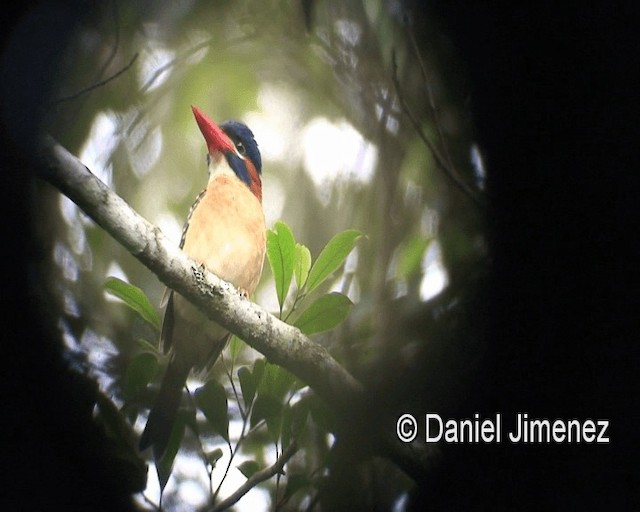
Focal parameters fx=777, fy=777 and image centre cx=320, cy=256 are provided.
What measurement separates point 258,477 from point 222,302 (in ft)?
0.96

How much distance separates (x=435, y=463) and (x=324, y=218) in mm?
444

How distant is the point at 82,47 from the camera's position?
4.17ft

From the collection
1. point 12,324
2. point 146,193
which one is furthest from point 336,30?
point 12,324

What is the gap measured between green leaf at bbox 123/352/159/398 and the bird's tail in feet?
0.09

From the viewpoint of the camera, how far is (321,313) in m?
1.21

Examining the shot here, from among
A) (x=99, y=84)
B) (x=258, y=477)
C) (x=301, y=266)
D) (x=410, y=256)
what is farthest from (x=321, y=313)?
(x=99, y=84)

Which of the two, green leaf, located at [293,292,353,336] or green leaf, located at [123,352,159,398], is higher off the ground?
green leaf, located at [293,292,353,336]

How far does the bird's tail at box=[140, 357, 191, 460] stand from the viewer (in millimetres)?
1245

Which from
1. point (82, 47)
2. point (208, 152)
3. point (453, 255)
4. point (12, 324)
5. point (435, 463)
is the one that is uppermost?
point (82, 47)

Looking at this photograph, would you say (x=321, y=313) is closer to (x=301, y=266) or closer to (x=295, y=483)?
(x=301, y=266)

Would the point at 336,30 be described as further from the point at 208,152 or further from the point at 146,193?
the point at 146,193

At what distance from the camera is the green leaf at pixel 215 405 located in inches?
48.5

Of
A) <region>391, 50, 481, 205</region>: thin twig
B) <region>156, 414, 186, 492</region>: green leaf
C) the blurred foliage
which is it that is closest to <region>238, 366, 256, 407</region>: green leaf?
the blurred foliage

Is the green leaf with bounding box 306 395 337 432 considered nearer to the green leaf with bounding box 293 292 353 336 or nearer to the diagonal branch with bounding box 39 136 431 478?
the diagonal branch with bounding box 39 136 431 478
